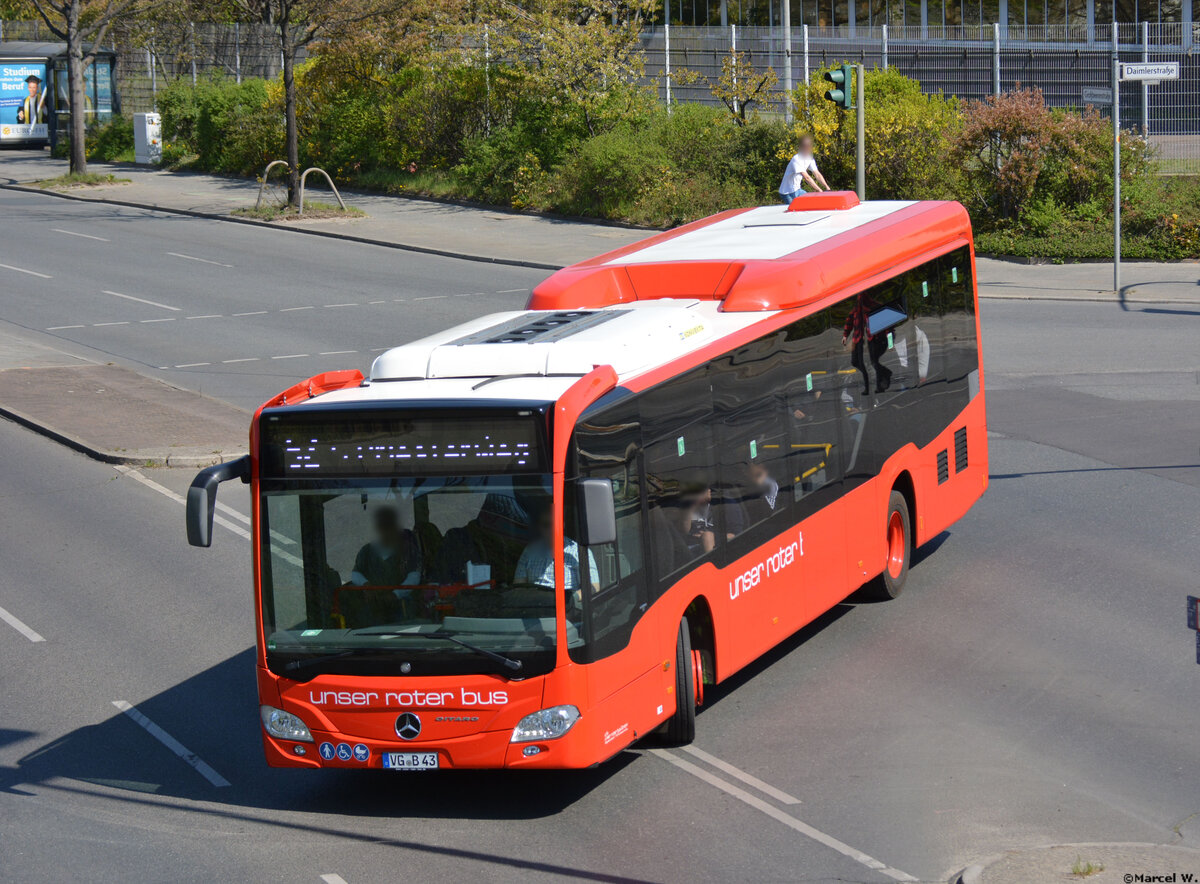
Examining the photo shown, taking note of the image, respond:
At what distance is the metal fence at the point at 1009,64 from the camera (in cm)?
3125

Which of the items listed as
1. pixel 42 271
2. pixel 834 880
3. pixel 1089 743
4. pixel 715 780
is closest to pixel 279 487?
pixel 715 780

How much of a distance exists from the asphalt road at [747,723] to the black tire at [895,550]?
0.16 m

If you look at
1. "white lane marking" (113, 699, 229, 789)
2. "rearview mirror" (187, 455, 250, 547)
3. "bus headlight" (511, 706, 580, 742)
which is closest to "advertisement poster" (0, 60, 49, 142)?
"white lane marking" (113, 699, 229, 789)

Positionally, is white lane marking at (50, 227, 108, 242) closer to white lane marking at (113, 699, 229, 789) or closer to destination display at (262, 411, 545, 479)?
white lane marking at (113, 699, 229, 789)

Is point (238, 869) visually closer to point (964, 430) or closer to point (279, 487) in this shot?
point (279, 487)

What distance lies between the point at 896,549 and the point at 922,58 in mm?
33024

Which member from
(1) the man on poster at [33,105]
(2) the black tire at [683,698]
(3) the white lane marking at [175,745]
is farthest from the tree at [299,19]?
(2) the black tire at [683,698]

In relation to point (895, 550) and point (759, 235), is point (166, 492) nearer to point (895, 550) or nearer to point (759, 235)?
point (759, 235)

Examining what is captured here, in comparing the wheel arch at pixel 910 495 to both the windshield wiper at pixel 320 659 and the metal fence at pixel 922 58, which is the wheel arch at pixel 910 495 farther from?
the metal fence at pixel 922 58

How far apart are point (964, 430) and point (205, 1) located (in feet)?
124

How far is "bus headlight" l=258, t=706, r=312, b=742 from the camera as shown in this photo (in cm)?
781

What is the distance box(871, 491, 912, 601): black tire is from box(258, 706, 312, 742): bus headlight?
16.4ft

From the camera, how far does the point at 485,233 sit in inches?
1319

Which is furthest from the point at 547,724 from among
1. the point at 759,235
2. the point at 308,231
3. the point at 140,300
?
the point at 308,231
